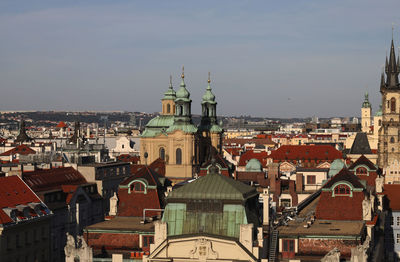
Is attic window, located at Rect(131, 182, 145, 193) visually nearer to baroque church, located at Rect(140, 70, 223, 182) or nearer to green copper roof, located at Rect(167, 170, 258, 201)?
green copper roof, located at Rect(167, 170, 258, 201)

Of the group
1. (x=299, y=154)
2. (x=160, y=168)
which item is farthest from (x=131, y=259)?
(x=299, y=154)

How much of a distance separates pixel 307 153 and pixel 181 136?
59181 mm

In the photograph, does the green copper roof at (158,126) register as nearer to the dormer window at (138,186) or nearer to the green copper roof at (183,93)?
the green copper roof at (183,93)

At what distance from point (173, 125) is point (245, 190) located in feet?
283

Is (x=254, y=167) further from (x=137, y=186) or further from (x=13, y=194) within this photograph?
(x=137, y=186)

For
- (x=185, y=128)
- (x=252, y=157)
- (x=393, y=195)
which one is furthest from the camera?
(x=252, y=157)

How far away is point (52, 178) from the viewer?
10312cm

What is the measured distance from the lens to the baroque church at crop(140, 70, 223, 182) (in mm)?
137625

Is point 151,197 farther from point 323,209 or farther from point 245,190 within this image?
point 245,190

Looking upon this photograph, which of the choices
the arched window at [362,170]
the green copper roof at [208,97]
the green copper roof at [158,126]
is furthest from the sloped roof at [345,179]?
the green copper roof at [208,97]

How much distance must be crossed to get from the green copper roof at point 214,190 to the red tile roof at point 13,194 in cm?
3241

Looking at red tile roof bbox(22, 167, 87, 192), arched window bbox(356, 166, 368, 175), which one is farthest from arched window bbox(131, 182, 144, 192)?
arched window bbox(356, 166, 368, 175)

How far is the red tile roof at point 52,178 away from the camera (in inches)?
3853

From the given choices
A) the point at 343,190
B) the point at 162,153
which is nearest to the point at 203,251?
the point at 343,190
